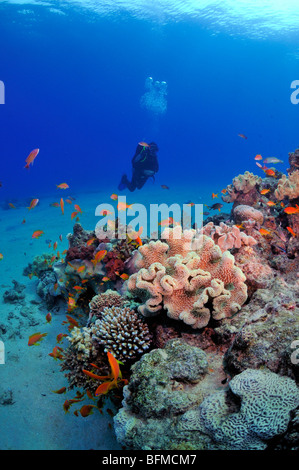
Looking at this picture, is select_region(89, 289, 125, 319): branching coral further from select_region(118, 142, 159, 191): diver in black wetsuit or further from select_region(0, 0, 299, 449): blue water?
select_region(118, 142, 159, 191): diver in black wetsuit

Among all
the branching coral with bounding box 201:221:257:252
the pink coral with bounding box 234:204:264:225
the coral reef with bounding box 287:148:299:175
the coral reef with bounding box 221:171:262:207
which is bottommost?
the branching coral with bounding box 201:221:257:252

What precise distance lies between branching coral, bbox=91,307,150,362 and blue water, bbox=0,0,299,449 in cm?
119

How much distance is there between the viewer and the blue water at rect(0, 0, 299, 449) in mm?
33562

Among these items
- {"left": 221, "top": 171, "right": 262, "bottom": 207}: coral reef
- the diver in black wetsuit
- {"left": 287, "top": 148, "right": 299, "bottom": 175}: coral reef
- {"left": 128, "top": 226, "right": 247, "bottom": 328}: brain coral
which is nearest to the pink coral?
{"left": 221, "top": 171, "right": 262, "bottom": 207}: coral reef

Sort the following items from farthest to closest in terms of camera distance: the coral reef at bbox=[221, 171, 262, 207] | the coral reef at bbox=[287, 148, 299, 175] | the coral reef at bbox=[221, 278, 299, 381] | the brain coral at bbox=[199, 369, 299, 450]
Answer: the coral reef at bbox=[221, 171, 262, 207]
the coral reef at bbox=[287, 148, 299, 175]
the coral reef at bbox=[221, 278, 299, 381]
the brain coral at bbox=[199, 369, 299, 450]

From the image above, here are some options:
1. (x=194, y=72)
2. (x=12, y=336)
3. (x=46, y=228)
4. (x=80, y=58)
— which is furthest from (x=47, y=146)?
(x=12, y=336)

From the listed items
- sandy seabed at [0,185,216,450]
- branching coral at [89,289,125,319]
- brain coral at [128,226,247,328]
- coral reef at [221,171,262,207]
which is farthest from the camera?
coral reef at [221,171,262,207]

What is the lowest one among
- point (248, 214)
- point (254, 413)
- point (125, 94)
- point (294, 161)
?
point (254, 413)

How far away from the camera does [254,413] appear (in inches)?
73.1

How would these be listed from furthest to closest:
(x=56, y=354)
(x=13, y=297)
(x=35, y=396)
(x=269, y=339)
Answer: (x=13, y=297), (x=35, y=396), (x=56, y=354), (x=269, y=339)

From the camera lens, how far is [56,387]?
4.29 meters

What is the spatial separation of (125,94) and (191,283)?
114m

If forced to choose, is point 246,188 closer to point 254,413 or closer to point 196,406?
point 196,406

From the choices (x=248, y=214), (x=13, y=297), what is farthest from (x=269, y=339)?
(x=13, y=297)
